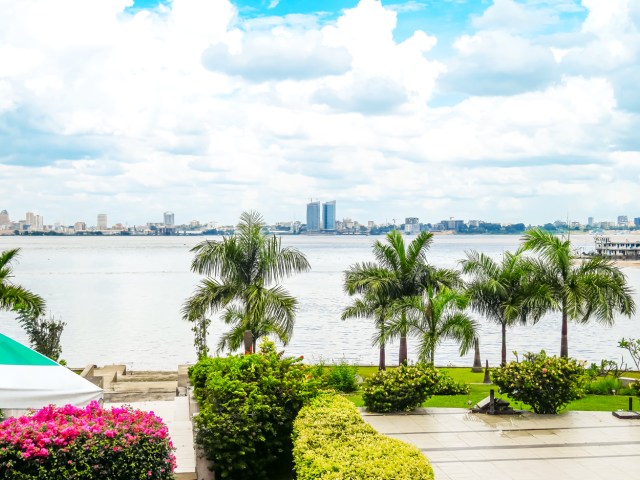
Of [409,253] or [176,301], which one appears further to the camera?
[176,301]

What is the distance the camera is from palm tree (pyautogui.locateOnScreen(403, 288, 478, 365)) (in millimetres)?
21766

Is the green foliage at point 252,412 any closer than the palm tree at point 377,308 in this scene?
Yes

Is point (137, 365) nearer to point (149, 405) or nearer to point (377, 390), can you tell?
point (149, 405)

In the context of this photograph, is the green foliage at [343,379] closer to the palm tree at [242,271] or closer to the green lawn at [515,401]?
the green lawn at [515,401]

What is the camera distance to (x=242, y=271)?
71.3ft

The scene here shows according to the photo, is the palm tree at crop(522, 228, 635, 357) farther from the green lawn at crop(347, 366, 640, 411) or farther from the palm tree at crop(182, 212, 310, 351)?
the palm tree at crop(182, 212, 310, 351)

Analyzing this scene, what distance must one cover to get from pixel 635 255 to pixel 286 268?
5162 inches

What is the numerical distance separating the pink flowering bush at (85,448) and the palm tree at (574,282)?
16.3m

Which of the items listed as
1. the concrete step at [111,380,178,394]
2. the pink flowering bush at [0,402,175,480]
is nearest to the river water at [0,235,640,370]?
the concrete step at [111,380,178,394]

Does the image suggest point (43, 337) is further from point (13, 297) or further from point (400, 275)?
point (400, 275)

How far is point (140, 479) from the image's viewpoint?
8.86m

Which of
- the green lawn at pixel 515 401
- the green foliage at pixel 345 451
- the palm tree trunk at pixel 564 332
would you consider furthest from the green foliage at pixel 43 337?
the palm tree trunk at pixel 564 332

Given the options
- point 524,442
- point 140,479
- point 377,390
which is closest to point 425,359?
point 377,390

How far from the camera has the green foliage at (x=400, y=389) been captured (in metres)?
16.5
